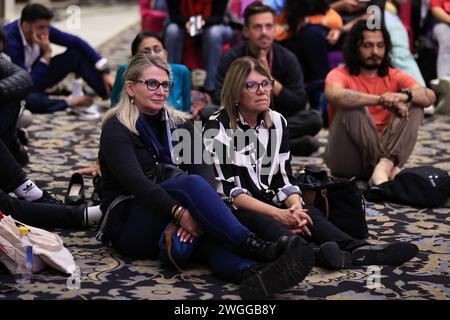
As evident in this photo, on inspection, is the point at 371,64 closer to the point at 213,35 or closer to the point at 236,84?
the point at 236,84

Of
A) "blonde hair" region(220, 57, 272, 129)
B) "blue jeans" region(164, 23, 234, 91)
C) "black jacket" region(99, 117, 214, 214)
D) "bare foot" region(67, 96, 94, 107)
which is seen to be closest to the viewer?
"black jacket" region(99, 117, 214, 214)

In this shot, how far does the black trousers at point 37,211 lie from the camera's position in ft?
15.7

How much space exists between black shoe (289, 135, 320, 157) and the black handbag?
6.55 ft

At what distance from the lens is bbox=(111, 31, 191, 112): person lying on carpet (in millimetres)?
5734

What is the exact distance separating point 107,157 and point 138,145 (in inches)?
6.1

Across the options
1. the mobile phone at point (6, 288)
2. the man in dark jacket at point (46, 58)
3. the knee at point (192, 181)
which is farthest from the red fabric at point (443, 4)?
the mobile phone at point (6, 288)

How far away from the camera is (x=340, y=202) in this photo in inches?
184

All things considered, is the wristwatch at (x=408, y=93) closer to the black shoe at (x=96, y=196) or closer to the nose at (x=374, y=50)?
the nose at (x=374, y=50)

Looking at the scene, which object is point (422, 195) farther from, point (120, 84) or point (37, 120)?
point (37, 120)

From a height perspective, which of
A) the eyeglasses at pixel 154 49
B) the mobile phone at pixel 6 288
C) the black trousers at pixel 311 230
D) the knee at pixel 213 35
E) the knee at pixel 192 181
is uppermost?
the eyeglasses at pixel 154 49

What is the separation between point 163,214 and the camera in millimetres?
4188

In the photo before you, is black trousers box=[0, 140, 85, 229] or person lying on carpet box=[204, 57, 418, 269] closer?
person lying on carpet box=[204, 57, 418, 269]

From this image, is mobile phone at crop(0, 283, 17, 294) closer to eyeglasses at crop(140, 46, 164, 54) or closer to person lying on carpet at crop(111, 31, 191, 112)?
person lying on carpet at crop(111, 31, 191, 112)

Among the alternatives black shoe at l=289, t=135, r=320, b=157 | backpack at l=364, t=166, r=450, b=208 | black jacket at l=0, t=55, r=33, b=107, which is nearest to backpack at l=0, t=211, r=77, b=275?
black jacket at l=0, t=55, r=33, b=107
